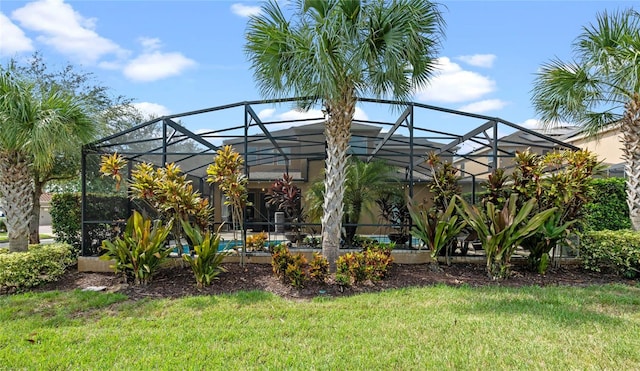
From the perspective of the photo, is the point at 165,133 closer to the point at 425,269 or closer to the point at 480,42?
the point at 425,269

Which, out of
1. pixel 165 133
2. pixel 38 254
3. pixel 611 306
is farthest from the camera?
pixel 165 133

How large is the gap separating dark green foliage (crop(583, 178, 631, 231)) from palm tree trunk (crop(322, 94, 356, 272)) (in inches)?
235

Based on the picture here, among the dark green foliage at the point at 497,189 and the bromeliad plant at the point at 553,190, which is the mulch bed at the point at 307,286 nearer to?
the bromeliad plant at the point at 553,190

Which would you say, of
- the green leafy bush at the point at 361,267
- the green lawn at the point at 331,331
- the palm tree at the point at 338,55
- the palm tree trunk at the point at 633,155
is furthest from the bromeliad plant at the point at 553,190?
the green leafy bush at the point at 361,267

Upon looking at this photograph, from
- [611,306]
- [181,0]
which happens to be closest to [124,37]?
[181,0]

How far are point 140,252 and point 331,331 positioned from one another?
417 centimetres

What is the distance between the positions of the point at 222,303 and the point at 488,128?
7327mm

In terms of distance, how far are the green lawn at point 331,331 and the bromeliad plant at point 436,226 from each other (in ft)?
4.84

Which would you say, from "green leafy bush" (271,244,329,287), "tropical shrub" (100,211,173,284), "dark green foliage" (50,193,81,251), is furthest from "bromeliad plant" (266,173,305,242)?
"dark green foliage" (50,193,81,251)

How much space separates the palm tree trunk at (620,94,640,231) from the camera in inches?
295

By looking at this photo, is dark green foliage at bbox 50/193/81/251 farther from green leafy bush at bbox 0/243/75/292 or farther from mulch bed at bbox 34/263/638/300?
green leafy bush at bbox 0/243/75/292

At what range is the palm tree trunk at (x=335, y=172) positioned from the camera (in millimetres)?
7191

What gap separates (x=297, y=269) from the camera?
6.39 metres

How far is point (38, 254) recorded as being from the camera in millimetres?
6859
